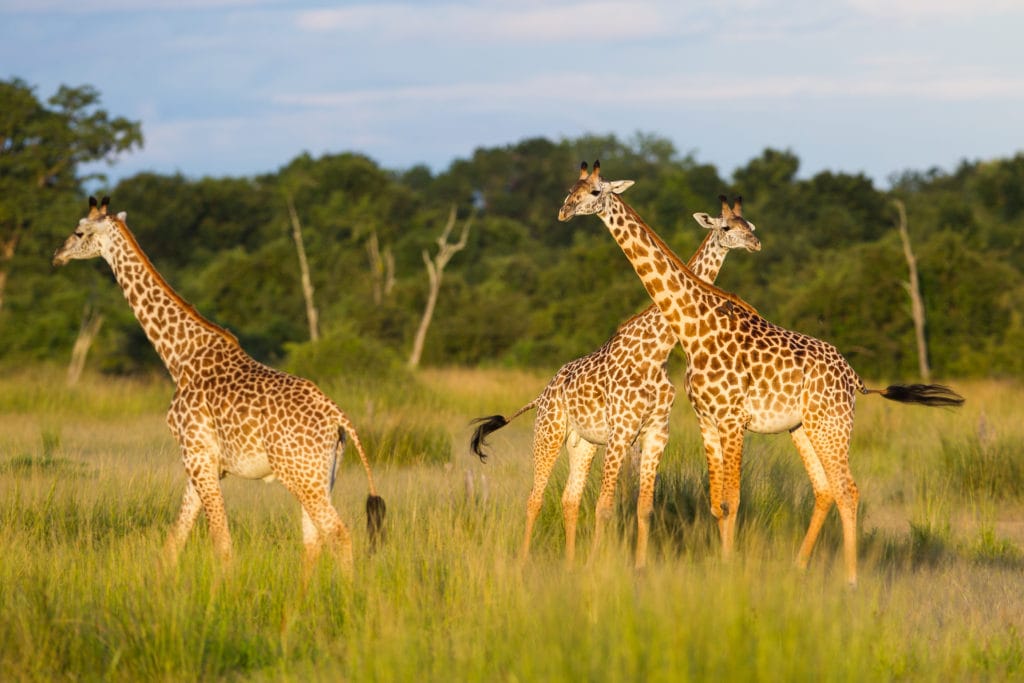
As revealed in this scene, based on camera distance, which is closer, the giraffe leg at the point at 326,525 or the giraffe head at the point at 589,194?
the giraffe leg at the point at 326,525

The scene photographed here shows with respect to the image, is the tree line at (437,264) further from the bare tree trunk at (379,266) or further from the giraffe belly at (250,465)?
the giraffe belly at (250,465)

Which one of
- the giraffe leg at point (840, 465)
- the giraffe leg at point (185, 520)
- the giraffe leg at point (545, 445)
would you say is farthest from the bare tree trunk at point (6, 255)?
the giraffe leg at point (840, 465)

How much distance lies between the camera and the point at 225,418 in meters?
6.88

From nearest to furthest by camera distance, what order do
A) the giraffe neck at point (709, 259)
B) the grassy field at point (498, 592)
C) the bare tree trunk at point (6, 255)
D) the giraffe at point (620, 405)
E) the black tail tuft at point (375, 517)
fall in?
the grassy field at point (498, 592)
the black tail tuft at point (375, 517)
the giraffe at point (620, 405)
the giraffe neck at point (709, 259)
the bare tree trunk at point (6, 255)

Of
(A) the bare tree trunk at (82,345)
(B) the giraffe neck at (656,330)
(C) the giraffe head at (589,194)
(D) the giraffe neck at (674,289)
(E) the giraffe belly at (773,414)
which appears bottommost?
(A) the bare tree trunk at (82,345)

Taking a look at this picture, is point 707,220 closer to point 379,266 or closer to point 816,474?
point 816,474

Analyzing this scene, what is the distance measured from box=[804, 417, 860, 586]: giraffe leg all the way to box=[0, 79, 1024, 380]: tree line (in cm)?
1581

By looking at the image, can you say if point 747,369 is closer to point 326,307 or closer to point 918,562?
point 918,562

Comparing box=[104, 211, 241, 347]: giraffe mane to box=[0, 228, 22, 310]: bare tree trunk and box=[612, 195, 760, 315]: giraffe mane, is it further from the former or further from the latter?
box=[0, 228, 22, 310]: bare tree trunk

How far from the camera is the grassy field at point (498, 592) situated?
5023 millimetres

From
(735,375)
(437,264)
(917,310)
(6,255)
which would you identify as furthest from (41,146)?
(735,375)

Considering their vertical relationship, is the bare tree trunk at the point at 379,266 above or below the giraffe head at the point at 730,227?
below

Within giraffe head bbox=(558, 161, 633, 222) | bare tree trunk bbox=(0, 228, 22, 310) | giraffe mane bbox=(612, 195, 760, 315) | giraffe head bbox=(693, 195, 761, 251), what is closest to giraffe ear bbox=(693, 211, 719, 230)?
giraffe head bbox=(693, 195, 761, 251)

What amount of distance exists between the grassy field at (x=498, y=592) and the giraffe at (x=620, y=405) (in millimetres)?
228
